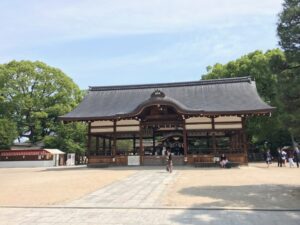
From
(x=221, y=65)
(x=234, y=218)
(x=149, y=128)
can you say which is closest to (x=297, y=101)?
(x=234, y=218)

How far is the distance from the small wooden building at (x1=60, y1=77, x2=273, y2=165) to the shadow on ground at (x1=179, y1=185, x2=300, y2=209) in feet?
40.1

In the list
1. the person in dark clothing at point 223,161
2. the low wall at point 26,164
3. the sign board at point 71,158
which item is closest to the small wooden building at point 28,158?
the low wall at point 26,164

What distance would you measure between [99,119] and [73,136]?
17036 millimetres

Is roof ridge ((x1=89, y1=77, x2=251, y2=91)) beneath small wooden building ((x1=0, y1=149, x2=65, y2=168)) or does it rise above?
above

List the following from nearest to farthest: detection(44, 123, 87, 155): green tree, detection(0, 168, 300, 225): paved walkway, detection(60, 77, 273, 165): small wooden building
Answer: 1. detection(0, 168, 300, 225): paved walkway
2. detection(60, 77, 273, 165): small wooden building
3. detection(44, 123, 87, 155): green tree

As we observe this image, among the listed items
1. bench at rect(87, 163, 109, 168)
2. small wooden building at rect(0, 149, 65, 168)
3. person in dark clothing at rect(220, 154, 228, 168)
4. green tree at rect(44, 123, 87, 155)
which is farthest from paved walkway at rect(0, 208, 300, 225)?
green tree at rect(44, 123, 87, 155)

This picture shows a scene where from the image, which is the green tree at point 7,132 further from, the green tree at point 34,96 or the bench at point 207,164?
the bench at point 207,164

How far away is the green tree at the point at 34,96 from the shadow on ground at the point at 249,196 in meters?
32.5

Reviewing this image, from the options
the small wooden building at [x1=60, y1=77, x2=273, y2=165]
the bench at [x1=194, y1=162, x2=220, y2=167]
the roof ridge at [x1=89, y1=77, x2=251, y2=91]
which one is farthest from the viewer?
the roof ridge at [x1=89, y1=77, x2=251, y2=91]

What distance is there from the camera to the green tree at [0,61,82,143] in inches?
1631

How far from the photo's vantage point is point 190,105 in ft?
89.4

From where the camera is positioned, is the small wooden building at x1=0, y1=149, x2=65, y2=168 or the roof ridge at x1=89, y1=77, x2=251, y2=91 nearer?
the roof ridge at x1=89, y1=77, x2=251, y2=91

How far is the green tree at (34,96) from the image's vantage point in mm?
41438

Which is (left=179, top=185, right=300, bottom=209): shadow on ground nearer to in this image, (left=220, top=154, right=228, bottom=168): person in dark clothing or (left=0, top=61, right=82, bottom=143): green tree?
(left=220, top=154, right=228, bottom=168): person in dark clothing
